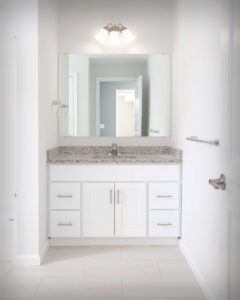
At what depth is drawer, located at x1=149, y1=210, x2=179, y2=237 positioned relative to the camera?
8.25 ft

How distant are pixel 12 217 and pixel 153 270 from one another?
0.83 meters

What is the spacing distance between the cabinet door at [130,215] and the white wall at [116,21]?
3.58ft

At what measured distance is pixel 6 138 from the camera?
2.14m

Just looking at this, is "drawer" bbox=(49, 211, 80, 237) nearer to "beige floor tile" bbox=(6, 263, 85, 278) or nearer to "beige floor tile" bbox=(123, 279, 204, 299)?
"beige floor tile" bbox=(6, 263, 85, 278)

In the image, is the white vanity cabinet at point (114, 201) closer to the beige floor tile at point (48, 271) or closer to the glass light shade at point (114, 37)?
the beige floor tile at point (48, 271)

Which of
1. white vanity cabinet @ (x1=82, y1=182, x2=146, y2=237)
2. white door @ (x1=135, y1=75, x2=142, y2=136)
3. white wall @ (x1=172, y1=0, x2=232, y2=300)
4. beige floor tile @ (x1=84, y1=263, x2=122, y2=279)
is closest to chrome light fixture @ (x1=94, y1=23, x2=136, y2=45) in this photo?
white door @ (x1=135, y1=75, x2=142, y2=136)

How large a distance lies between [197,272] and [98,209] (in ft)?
2.54

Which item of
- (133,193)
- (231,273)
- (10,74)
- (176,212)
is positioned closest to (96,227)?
(133,193)

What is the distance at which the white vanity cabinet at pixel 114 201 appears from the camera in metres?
2.50

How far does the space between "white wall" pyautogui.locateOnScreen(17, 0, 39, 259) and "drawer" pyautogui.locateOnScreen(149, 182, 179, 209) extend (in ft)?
2.45

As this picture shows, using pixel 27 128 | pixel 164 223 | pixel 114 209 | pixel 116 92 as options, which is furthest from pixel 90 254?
pixel 116 92

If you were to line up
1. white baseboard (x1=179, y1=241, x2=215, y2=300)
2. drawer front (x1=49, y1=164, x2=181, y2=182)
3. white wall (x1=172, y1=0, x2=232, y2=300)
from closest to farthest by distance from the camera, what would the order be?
white wall (x1=172, y1=0, x2=232, y2=300) < white baseboard (x1=179, y1=241, x2=215, y2=300) < drawer front (x1=49, y1=164, x2=181, y2=182)

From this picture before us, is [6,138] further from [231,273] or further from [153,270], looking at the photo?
[231,273]

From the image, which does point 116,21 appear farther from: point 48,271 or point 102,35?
point 48,271
